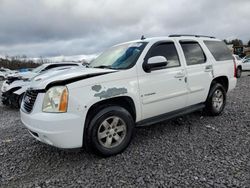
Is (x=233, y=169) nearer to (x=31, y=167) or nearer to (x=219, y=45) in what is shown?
(x=31, y=167)

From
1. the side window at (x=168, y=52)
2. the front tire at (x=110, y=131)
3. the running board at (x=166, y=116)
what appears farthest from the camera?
Result: the side window at (x=168, y=52)

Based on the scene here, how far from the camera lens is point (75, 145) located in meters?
2.94

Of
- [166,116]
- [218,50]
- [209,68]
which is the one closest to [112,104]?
[166,116]

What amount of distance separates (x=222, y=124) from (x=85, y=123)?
10.1ft

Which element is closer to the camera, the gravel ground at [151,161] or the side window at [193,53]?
the gravel ground at [151,161]

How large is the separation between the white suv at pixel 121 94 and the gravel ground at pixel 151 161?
382 millimetres

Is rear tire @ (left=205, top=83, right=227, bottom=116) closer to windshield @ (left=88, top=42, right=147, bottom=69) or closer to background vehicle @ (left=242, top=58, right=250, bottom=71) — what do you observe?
windshield @ (left=88, top=42, right=147, bottom=69)

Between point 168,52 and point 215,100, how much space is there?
1.84 metres

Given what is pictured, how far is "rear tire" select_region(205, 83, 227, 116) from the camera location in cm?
485

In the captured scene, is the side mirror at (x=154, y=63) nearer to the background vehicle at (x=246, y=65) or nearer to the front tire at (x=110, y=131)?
the front tire at (x=110, y=131)

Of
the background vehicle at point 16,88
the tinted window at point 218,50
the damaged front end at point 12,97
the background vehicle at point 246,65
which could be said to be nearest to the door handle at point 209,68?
the tinted window at point 218,50

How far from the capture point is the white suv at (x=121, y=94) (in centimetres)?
289

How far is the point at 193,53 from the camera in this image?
4.51 meters

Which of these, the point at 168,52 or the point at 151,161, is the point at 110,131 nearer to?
the point at 151,161
